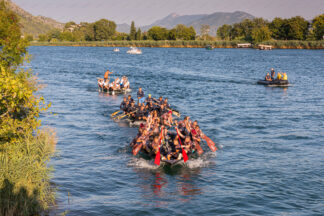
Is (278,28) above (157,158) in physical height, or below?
above

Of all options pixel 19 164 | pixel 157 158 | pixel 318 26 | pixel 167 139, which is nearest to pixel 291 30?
pixel 318 26

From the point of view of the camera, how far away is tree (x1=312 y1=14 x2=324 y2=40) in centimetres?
15394

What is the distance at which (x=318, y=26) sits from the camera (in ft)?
515

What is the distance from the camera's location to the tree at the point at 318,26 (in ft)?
505

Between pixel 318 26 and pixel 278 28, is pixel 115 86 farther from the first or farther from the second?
pixel 278 28

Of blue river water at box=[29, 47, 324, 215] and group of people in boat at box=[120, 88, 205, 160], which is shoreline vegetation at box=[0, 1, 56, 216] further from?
group of people in boat at box=[120, 88, 205, 160]

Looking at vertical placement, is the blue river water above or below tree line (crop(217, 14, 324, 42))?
below

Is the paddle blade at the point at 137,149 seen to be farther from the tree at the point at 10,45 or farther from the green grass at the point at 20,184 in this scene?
the tree at the point at 10,45

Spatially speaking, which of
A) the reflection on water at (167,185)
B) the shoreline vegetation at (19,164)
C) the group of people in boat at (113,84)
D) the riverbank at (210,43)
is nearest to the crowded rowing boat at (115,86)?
the group of people in boat at (113,84)

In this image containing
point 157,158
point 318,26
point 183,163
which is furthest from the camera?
point 318,26

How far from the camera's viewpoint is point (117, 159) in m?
21.8

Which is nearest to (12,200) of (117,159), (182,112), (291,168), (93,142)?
(117,159)

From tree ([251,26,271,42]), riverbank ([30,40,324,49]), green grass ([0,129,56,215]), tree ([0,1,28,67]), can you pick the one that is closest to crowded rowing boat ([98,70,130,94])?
tree ([0,1,28,67])

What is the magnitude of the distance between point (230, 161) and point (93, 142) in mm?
10054
